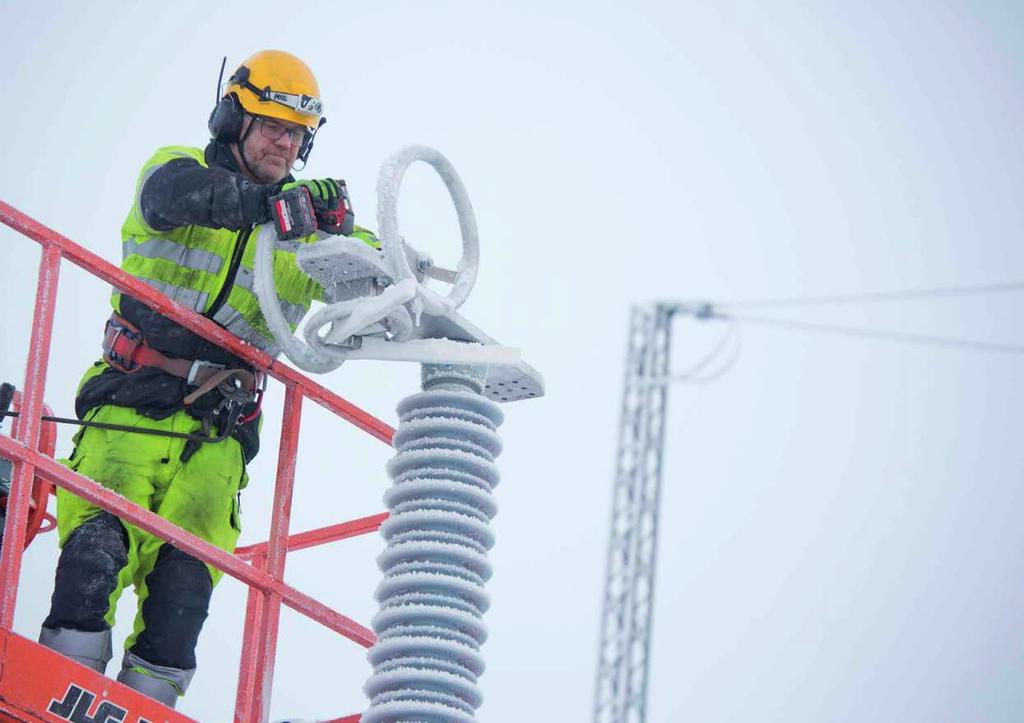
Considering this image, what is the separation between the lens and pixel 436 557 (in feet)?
16.9

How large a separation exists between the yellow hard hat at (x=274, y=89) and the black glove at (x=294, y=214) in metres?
1.03

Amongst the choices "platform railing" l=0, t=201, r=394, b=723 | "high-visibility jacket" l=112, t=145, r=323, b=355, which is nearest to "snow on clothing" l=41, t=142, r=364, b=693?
"high-visibility jacket" l=112, t=145, r=323, b=355

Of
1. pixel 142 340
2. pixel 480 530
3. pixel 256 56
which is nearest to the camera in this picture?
pixel 480 530

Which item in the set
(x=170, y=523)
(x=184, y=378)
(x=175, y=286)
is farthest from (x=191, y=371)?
(x=170, y=523)

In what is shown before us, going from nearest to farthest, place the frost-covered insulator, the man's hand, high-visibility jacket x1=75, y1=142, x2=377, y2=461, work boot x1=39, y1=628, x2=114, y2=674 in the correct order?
the frost-covered insulator
work boot x1=39, y1=628, x2=114, y2=674
the man's hand
high-visibility jacket x1=75, y1=142, x2=377, y2=461

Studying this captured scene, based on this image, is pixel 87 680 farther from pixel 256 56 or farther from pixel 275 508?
pixel 256 56

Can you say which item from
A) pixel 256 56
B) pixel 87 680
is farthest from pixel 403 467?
pixel 256 56

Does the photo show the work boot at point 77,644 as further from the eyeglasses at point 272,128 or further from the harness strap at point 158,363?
the eyeglasses at point 272,128

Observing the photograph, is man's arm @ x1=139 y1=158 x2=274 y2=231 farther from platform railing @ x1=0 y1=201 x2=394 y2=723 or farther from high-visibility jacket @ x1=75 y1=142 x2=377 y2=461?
platform railing @ x1=0 y1=201 x2=394 y2=723

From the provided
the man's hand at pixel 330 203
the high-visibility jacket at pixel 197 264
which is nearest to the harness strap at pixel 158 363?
the high-visibility jacket at pixel 197 264

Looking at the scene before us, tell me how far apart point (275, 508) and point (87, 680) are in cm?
110

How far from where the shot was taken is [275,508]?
5887 millimetres

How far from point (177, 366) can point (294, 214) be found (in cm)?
87

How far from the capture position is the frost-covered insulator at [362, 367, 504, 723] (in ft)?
16.3
